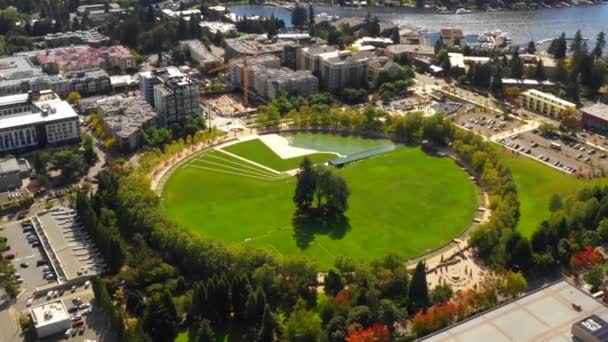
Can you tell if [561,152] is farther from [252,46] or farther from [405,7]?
[405,7]

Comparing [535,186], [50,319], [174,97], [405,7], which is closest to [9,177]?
[174,97]

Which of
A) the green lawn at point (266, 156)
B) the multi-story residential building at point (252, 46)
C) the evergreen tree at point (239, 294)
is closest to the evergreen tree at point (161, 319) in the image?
the evergreen tree at point (239, 294)

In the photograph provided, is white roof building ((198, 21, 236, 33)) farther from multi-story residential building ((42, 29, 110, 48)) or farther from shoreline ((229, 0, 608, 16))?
shoreline ((229, 0, 608, 16))

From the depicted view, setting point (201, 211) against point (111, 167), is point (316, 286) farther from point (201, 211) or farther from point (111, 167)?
point (111, 167)

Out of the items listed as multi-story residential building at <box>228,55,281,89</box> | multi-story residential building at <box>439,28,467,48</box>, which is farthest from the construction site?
multi-story residential building at <box>439,28,467,48</box>

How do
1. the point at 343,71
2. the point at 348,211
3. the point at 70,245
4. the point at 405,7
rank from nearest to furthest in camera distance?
1. the point at 70,245
2. the point at 348,211
3. the point at 343,71
4. the point at 405,7

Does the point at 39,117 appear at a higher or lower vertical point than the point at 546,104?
lower

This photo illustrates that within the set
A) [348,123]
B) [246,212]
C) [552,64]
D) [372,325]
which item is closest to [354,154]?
[348,123]
